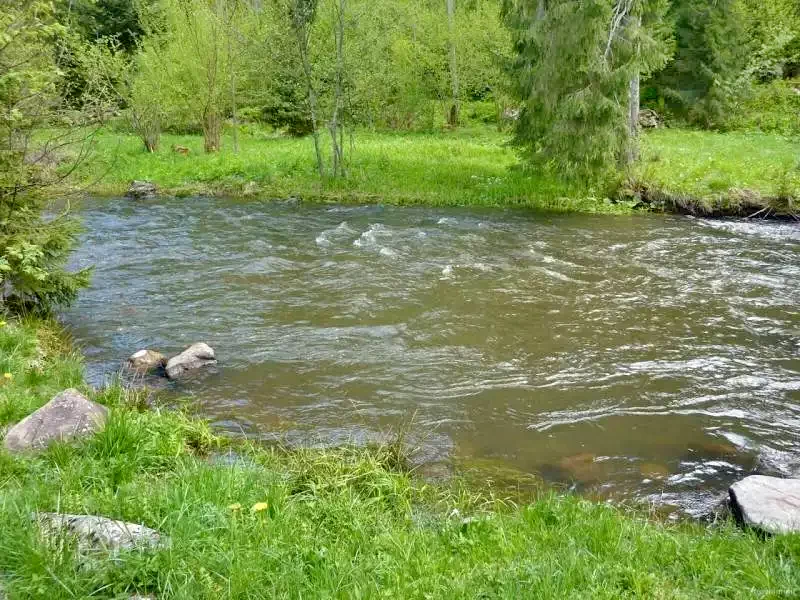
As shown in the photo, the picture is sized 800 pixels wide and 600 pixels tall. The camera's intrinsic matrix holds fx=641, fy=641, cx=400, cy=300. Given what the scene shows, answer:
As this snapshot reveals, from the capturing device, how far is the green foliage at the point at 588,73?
14453mm

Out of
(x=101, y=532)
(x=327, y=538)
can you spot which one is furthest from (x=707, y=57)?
(x=101, y=532)

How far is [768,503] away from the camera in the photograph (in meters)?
4.46

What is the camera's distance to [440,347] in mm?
8266

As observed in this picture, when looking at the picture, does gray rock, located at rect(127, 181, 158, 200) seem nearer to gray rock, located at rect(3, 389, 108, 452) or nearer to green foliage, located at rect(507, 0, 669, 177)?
green foliage, located at rect(507, 0, 669, 177)

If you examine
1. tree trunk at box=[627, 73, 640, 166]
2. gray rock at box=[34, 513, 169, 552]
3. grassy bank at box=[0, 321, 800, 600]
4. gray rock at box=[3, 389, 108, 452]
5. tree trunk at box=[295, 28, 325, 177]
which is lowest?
grassy bank at box=[0, 321, 800, 600]

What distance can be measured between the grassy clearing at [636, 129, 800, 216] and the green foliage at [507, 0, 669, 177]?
1542 mm

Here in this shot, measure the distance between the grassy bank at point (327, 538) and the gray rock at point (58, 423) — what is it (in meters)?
0.15

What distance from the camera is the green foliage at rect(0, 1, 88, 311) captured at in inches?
261

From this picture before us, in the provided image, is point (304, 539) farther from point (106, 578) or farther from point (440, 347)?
point (440, 347)

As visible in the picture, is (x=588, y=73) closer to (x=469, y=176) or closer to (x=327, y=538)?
(x=469, y=176)

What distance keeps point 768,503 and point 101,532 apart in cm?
429

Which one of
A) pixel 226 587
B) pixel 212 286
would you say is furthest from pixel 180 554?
pixel 212 286

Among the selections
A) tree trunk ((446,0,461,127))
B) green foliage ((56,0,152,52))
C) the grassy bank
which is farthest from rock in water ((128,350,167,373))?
green foliage ((56,0,152,52))

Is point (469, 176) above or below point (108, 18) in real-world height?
below
